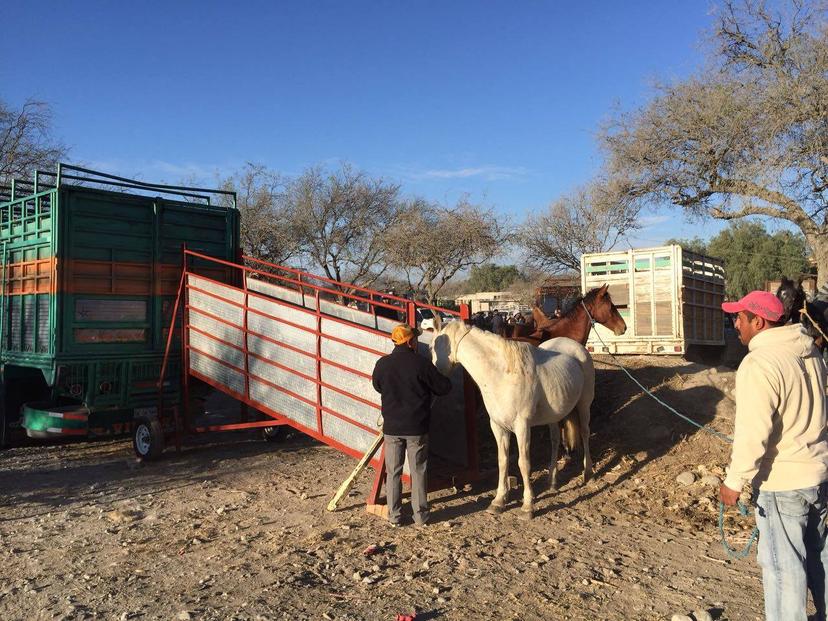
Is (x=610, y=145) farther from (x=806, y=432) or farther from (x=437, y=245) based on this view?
(x=806, y=432)

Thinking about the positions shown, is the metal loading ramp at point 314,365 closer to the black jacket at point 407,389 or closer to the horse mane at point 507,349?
the horse mane at point 507,349

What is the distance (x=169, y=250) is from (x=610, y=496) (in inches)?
267

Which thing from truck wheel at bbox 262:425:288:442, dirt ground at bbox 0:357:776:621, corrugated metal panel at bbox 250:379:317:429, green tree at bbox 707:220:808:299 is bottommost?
dirt ground at bbox 0:357:776:621

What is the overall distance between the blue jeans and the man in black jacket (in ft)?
9.87

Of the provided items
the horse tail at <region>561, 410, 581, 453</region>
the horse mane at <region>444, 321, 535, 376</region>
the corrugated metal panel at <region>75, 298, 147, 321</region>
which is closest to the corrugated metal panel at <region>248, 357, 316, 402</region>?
the horse mane at <region>444, 321, 535, 376</region>

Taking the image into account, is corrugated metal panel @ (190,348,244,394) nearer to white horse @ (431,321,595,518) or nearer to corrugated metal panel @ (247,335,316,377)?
corrugated metal panel @ (247,335,316,377)

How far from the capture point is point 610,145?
1994 centimetres

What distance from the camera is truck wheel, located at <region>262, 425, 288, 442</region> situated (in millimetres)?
9797

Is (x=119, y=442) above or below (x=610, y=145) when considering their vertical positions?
below

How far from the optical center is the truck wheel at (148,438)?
818cm

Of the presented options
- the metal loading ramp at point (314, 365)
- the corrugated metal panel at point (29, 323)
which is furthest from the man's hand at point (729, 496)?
the corrugated metal panel at point (29, 323)

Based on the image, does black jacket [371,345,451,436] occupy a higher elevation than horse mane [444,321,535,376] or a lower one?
lower

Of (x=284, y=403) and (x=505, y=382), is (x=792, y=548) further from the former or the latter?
(x=284, y=403)

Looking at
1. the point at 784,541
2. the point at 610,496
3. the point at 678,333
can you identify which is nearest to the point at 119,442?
the point at 610,496
